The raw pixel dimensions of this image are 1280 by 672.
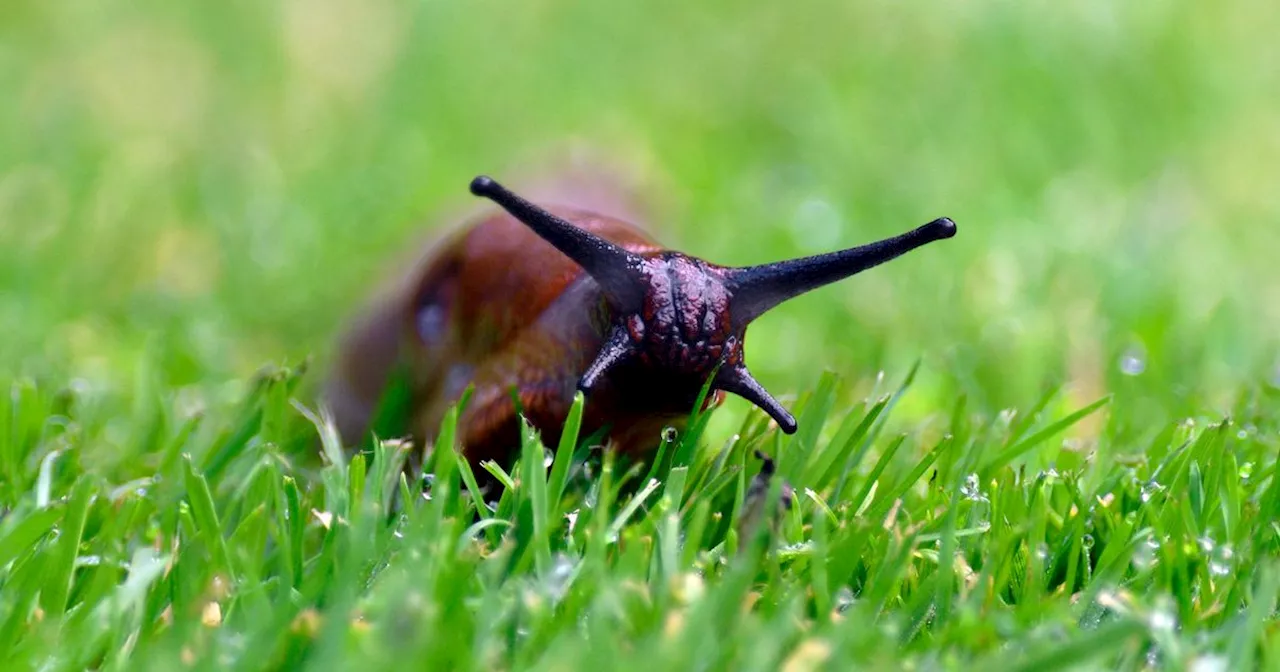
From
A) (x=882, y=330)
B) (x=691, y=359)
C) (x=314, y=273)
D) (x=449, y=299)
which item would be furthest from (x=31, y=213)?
(x=691, y=359)

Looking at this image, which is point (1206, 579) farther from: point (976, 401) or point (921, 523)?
point (976, 401)

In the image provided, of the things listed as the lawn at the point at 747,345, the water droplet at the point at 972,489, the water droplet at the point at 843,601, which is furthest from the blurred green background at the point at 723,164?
the water droplet at the point at 843,601

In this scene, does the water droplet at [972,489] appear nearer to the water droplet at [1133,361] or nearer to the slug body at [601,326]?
the slug body at [601,326]

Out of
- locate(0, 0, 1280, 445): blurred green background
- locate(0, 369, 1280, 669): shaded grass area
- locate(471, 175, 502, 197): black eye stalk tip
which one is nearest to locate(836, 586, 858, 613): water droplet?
locate(0, 369, 1280, 669): shaded grass area

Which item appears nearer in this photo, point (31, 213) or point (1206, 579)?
point (1206, 579)

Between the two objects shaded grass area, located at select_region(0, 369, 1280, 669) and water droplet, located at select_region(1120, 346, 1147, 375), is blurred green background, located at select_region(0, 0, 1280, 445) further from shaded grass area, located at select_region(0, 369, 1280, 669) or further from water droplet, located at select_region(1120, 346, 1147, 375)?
shaded grass area, located at select_region(0, 369, 1280, 669)
